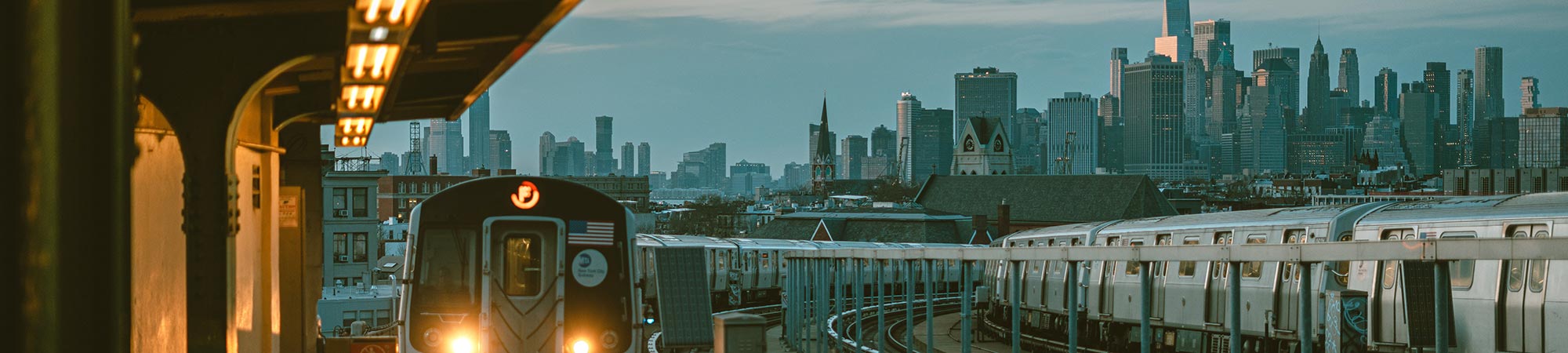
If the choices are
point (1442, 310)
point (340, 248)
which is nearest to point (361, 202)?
point (340, 248)

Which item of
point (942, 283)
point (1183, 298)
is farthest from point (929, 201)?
point (1183, 298)

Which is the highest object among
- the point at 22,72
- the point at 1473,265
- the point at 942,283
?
the point at 22,72

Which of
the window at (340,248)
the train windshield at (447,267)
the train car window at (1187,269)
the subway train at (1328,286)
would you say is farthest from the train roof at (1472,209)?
the window at (340,248)

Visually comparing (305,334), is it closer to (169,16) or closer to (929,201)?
(169,16)

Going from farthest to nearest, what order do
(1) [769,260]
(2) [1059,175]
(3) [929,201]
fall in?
(3) [929,201] < (2) [1059,175] < (1) [769,260]

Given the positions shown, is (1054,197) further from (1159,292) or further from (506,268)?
(506,268)

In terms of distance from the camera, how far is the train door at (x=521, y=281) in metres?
13.7

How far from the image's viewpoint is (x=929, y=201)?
121 meters

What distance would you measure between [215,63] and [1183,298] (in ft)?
53.7

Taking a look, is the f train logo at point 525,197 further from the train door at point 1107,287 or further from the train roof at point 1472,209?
the train door at point 1107,287

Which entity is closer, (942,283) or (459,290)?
(459,290)

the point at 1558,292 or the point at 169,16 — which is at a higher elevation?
the point at 169,16

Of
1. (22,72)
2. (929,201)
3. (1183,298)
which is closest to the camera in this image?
(22,72)

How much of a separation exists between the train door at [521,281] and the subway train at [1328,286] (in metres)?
5.04
